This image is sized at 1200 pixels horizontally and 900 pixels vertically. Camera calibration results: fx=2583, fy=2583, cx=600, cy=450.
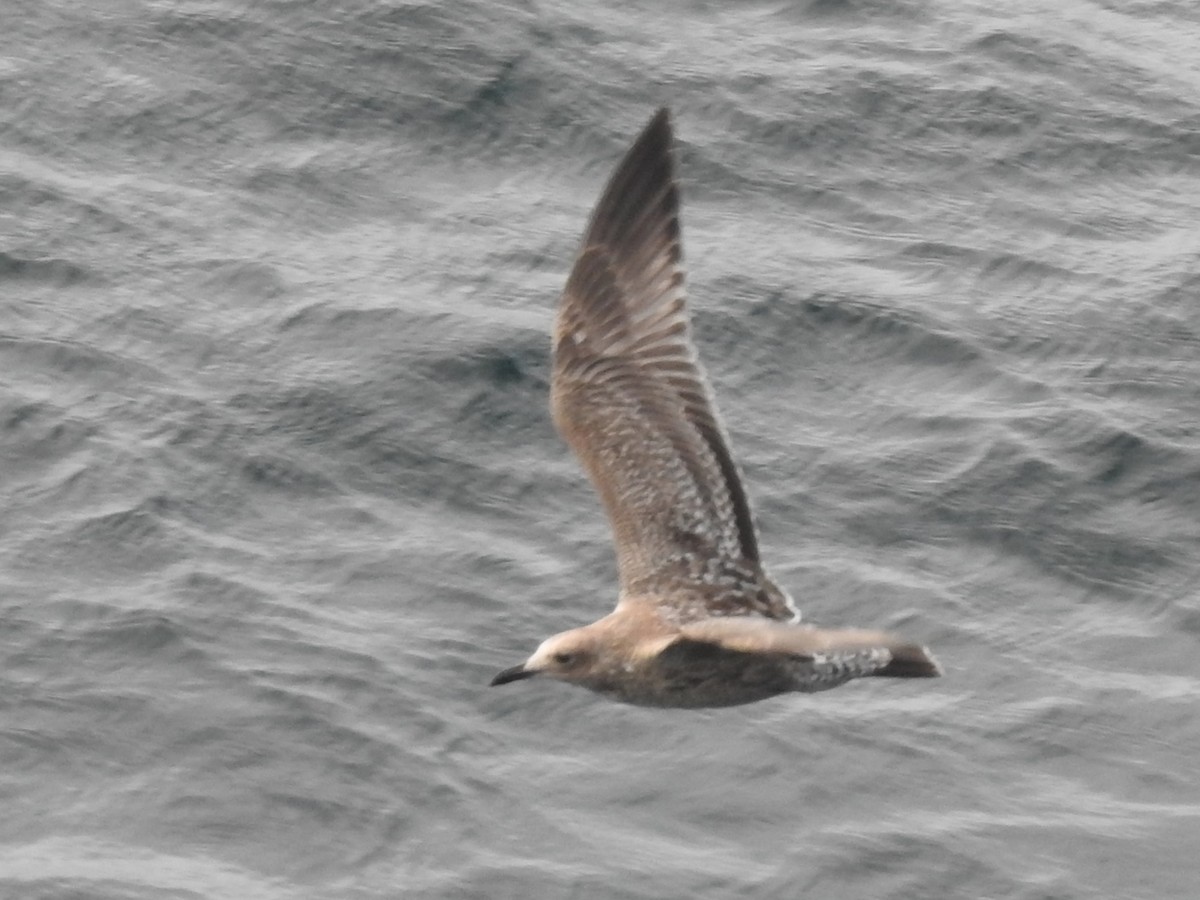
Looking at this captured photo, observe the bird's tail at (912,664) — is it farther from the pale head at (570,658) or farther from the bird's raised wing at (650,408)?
the pale head at (570,658)

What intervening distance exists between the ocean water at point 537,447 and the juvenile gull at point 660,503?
3.53 meters

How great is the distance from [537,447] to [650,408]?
5.48 m

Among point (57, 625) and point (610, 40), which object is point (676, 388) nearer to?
point (57, 625)

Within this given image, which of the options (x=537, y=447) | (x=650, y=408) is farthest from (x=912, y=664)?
(x=537, y=447)

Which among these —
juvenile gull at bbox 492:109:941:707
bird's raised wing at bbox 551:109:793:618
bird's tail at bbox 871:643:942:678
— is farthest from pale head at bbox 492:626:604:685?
bird's tail at bbox 871:643:942:678

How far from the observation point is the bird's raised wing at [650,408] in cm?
1244

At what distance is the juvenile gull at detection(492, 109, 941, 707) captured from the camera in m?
11.4

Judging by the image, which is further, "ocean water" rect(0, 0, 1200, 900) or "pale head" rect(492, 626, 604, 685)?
"ocean water" rect(0, 0, 1200, 900)

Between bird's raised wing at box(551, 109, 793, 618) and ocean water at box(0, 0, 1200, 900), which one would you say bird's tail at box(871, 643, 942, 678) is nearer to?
bird's raised wing at box(551, 109, 793, 618)

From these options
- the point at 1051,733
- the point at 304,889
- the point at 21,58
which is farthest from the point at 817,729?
the point at 21,58

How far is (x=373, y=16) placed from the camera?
2344 centimetres

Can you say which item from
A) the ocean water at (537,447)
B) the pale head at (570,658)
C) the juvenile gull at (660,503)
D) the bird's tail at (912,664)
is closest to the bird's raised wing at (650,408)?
the juvenile gull at (660,503)

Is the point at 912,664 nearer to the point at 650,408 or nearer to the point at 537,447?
the point at 650,408

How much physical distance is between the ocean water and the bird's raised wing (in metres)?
3.52
